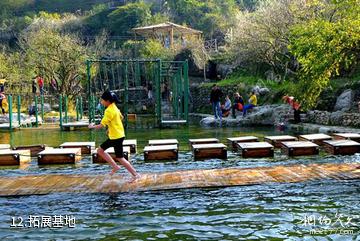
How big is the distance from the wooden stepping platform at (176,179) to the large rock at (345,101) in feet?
38.1

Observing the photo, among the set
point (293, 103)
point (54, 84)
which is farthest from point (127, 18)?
point (293, 103)

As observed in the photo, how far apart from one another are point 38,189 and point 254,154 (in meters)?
5.74

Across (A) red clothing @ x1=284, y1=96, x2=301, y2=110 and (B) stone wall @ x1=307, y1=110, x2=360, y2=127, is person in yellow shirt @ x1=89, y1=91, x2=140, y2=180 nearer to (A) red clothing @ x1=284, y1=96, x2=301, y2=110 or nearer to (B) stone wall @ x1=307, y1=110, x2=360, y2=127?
(B) stone wall @ x1=307, y1=110, x2=360, y2=127

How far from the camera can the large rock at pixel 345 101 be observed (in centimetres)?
2048

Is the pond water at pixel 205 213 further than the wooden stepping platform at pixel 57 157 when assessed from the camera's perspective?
No

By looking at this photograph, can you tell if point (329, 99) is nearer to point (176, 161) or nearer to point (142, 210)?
point (176, 161)

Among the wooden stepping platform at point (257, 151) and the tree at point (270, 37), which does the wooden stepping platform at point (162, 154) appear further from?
the tree at point (270, 37)

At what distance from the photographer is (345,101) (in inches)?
819

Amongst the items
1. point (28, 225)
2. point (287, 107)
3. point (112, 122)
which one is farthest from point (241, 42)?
point (28, 225)

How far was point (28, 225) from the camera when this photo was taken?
6273mm

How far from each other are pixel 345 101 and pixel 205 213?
51.9 ft

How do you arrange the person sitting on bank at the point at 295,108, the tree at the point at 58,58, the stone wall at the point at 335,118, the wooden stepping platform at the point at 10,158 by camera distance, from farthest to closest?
the tree at the point at 58,58 < the person sitting on bank at the point at 295,108 < the stone wall at the point at 335,118 < the wooden stepping platform at the point at 10,158

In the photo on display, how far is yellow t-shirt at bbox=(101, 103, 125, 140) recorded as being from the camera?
8266 mm

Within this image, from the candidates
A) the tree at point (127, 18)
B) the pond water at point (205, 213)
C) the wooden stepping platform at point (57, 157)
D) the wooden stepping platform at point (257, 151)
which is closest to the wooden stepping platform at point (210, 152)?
the wooden stepping platform at point (257, 151)
